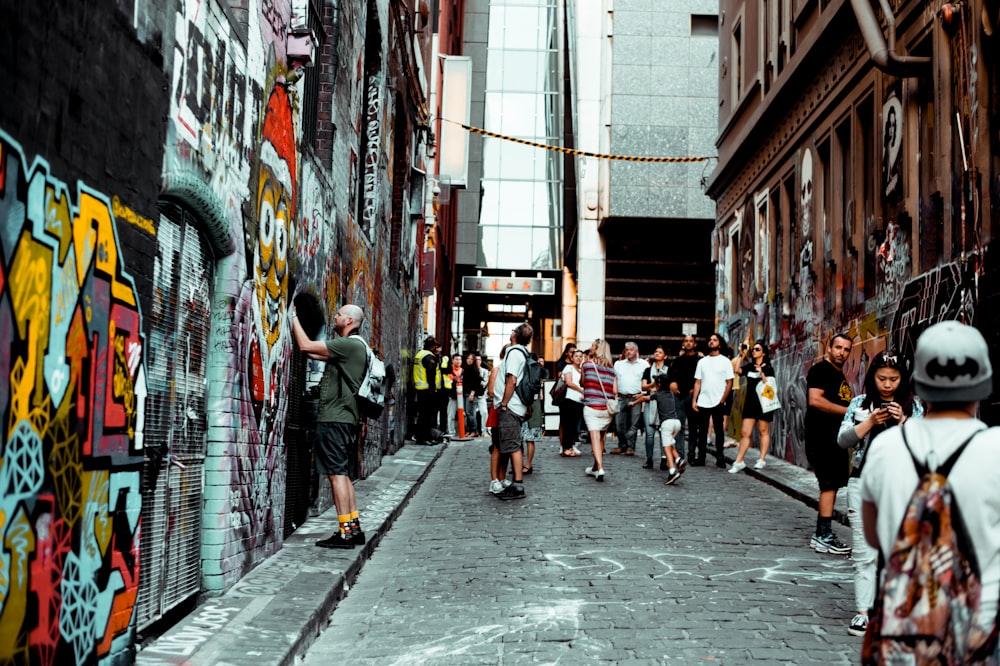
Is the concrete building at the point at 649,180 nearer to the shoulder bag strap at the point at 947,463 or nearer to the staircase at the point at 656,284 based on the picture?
the staircase at the point at 656,284

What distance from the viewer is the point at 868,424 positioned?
6.19m

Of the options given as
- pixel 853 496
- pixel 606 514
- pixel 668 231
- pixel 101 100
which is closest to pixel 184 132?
pixel 101 100

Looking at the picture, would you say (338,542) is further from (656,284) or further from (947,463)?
(656,284)

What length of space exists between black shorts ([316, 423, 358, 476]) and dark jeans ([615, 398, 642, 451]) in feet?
29.4

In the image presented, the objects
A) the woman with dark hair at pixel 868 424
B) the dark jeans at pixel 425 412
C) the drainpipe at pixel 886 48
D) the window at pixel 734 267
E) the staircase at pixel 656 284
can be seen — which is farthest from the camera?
the staircase at pixel 656 284

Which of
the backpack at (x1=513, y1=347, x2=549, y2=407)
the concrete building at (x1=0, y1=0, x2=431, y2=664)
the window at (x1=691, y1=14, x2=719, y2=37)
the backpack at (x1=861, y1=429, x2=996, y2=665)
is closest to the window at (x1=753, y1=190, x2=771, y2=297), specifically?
the backpack at (x1=513, y1=347, x2=549, y2=407)

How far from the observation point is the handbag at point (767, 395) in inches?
566

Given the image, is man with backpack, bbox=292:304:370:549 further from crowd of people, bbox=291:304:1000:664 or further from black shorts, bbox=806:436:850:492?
black shorts, bbox=806:436:850:492

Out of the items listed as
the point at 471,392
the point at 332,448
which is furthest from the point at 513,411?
the point at 471,392

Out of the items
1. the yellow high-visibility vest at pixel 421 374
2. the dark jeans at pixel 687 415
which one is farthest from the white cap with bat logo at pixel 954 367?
the yellow high-visibility vest at pixel 421 374

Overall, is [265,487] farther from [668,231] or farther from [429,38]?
[668,231]

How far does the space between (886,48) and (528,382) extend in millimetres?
5168

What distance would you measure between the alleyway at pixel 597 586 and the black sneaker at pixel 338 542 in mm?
246

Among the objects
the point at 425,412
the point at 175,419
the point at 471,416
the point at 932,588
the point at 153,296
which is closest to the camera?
the point at 932,588
